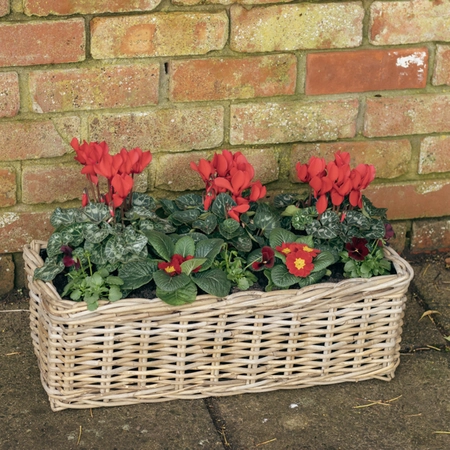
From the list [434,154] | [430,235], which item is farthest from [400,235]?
[434,154]

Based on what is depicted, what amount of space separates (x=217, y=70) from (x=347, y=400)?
0.96 meters

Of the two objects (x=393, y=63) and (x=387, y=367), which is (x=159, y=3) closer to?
(x=393, y=63)

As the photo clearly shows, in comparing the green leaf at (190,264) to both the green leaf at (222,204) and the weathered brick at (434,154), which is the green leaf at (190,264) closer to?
the green leaf at (222,204)

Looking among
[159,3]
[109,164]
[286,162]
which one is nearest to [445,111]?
[286,162]

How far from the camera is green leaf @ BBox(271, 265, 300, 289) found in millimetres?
1986

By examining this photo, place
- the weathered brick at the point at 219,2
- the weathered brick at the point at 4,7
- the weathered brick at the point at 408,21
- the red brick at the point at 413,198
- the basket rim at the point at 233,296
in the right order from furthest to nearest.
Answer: the red brick at the point at 413,198 → the weathered brick at the point at 408,21 → the weathered brick at the point at 219,2 → the weathered brick at the point at 4,7 → the basket rim at the point at 233,296

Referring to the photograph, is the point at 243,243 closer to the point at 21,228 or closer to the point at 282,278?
the point at 282,278

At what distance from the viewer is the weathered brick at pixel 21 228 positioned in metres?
2.38

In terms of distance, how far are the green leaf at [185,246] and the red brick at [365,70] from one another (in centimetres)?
66

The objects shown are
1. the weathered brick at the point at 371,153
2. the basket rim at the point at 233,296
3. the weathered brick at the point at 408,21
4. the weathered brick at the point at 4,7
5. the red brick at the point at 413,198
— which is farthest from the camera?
the red brick at the point at 413,198

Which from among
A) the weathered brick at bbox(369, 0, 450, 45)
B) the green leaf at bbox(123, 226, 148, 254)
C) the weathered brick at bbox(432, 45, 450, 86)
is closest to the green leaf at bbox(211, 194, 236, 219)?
the green leaf at bbox(123, 226, 148, 254)

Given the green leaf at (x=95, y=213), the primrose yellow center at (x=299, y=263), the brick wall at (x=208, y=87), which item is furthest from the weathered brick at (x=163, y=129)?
the primrose yellow center at (x=299, y=263)

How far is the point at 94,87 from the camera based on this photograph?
7.44 ft

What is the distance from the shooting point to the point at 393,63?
2424 millimetres
